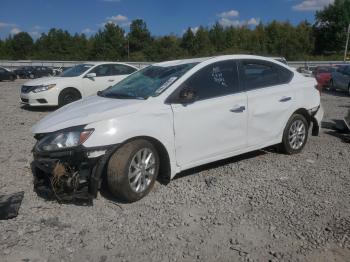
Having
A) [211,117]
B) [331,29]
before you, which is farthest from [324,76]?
[331,29]

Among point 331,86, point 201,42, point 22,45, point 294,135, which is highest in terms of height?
point 22,45

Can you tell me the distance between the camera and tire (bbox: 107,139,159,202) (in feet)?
14.0

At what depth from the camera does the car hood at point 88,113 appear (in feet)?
14.3

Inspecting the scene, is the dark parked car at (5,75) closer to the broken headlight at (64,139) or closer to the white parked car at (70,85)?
the white parked car at (70,85)

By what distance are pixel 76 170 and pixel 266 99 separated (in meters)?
2.90

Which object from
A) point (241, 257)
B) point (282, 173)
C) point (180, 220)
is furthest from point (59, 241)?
point (282, 173)

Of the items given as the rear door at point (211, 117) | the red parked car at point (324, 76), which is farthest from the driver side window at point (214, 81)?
the red parked car at point (324, 76)

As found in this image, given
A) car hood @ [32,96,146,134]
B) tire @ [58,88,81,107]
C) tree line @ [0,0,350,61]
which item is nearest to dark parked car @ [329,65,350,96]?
tire @ [58,88,81,107]

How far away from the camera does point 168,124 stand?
4648 mm

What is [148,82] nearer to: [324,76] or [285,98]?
Answer: [285,98]

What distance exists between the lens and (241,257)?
344 centimetres

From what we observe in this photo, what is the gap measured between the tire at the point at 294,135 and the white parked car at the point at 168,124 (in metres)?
0.02

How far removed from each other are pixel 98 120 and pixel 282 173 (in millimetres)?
2691

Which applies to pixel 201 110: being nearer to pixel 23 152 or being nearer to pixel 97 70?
pixel 23 152
